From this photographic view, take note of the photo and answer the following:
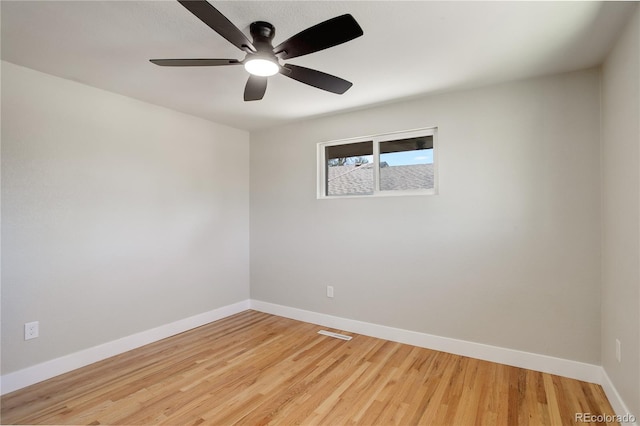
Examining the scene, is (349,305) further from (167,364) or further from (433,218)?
(167,364)

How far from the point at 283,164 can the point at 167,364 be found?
2.44 metres

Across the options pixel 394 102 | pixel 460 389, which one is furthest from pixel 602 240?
pixel 394 102

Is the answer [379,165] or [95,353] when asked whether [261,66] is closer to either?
[379,165]

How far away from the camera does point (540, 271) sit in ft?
8.05

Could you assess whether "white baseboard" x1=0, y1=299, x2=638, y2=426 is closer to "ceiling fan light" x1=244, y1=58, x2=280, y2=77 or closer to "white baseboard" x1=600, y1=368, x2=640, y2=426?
"white baseboard" x1=600, y1=368, x2=640, y2=426

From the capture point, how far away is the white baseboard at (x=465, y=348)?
2.33 metres

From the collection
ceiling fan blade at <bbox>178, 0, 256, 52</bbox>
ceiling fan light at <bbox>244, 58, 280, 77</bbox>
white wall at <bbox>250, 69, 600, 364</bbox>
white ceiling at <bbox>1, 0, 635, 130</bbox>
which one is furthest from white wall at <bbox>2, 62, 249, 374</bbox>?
ceiling fan blade at <bbox>178, 0, 256, 52</bbox>

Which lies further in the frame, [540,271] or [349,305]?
[349,305]

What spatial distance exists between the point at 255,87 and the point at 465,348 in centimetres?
276

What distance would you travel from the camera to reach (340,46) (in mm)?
2020

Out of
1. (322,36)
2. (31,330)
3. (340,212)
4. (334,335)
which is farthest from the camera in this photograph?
(340,212)

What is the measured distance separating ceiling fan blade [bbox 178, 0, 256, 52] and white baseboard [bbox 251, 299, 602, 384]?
2764mm

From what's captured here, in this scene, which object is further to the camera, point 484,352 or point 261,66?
point 484,352
